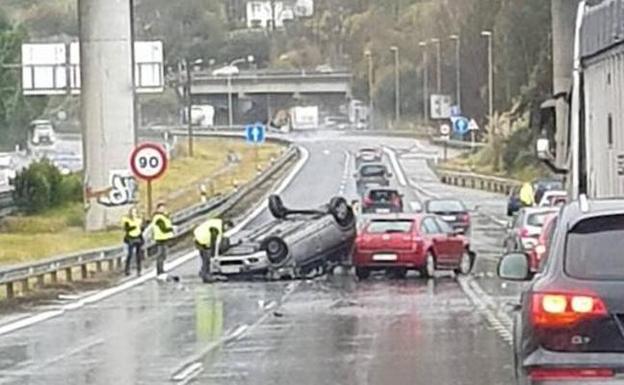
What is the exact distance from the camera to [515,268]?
12086mm

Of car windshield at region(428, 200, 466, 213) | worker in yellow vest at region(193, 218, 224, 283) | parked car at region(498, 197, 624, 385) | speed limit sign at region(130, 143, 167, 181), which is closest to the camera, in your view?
parked car at region(498, 197, 624, 385)

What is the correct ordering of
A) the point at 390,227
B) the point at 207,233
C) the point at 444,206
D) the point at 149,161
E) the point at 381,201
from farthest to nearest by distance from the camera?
the point at 381,201
the point at 444,206
the point at 149,161
the point at 207,233
the point at 390,227

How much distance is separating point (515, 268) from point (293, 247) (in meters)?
25.2

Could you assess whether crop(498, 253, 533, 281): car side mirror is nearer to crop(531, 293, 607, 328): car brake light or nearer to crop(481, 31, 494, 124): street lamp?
crop(531, 293, 607, 328): car brake light

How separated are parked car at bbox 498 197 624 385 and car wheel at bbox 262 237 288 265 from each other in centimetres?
2650

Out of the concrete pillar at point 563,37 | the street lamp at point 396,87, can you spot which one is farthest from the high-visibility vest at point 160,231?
the street lamp at point 396,87

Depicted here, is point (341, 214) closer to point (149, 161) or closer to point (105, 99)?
point (149, 161)

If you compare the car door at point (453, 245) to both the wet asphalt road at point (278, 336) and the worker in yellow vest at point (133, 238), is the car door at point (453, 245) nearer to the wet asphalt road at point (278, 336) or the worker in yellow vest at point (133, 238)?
the wet asphalt road at point (278, 336)

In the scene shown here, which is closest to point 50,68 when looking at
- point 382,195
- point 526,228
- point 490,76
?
point 382,195

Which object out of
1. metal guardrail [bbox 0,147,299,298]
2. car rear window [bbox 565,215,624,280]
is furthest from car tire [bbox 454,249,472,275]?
car rear window [bbox 565,215,624,280]

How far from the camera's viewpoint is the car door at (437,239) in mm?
36938

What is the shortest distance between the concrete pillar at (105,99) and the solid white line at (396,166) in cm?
3927

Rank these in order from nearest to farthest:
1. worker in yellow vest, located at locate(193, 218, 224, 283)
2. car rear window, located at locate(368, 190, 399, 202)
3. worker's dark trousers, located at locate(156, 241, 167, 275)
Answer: worker in yellow vest, located at locate(193, 218, 224, 283) → worker's dark trousers, located at locate(156, 241, 167, 275) → car rear window, located at locate(368, 190, 399, 202)

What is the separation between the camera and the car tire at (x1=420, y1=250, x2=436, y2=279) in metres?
36.6
